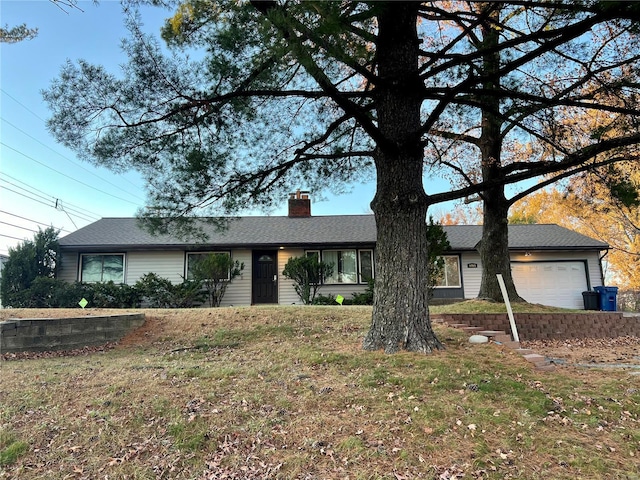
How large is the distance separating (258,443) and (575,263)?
52.1 ft

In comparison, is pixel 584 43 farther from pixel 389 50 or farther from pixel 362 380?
pixel 362 380

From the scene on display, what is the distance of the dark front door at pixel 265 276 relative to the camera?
14.1 meters

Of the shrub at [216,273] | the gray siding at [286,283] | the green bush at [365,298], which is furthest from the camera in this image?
the gray siding at [286,283]

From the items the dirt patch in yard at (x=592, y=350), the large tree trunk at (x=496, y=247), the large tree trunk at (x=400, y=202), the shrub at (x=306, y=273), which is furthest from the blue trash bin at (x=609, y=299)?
the large tree trunk at (x=400, y=202)

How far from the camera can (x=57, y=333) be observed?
5.70 metres

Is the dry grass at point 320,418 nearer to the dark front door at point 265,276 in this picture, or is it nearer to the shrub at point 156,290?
the shrub at point 156,290

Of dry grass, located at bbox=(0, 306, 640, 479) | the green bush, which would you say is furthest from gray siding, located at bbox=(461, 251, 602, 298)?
dry grass, located at bbox=(0, 306, 640, 479)

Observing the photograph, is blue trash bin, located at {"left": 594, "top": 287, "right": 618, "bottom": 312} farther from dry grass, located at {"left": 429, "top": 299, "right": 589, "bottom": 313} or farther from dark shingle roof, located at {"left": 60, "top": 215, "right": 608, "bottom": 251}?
dry grass, located at {"left": 429, "top": 299, "right": 589, "bottom": 313}

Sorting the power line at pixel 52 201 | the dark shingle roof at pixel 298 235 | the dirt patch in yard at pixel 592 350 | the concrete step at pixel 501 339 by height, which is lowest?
the dirt patch in yard at pixel 592 350

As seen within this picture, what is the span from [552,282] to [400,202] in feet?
42.7

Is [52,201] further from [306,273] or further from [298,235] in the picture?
[306,273]

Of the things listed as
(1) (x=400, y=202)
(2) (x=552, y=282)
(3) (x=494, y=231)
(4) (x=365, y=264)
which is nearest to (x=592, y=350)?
(3) (x=494, y=231)

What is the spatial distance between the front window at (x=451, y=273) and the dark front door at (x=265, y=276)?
635 cm

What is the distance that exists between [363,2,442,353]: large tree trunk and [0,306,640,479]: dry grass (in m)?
0.38
